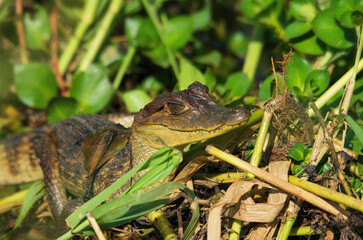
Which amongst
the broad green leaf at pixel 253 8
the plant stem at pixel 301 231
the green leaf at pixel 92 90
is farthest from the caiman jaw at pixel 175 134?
the broad green leaf at pixel 253 8

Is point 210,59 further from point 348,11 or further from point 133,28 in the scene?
point 348,11

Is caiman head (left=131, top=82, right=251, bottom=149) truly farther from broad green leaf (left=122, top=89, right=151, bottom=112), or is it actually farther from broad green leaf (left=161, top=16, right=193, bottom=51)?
broad green leaf (left=161, top=16, right=193, bottom=51)

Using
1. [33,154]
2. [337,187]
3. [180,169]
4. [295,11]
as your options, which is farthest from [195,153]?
[33,154]

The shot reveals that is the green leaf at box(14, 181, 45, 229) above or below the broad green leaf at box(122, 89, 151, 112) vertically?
below

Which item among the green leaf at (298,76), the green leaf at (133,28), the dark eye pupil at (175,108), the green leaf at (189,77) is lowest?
the green leaf at (298,76)

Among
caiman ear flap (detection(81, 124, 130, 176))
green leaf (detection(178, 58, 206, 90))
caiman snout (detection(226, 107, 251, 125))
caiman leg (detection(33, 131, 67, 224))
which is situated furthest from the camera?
green leaf (detection(178, 58, 206, 90))

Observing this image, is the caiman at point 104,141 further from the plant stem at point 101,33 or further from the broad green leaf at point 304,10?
the broad green leaf at point 304,10

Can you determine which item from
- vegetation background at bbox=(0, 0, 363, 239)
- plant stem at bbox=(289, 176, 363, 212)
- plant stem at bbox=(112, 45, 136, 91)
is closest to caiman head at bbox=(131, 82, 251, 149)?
plant stem at bbox=(289, 176, 363, 212)

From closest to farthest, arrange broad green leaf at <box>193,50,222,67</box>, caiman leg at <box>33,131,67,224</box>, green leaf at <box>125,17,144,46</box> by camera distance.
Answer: caiman leg at <box>33,131,67,224</box>
green leaf at <box>125,17,144,46</box>
broad green leaf at <box>193,50,222,67</box>
